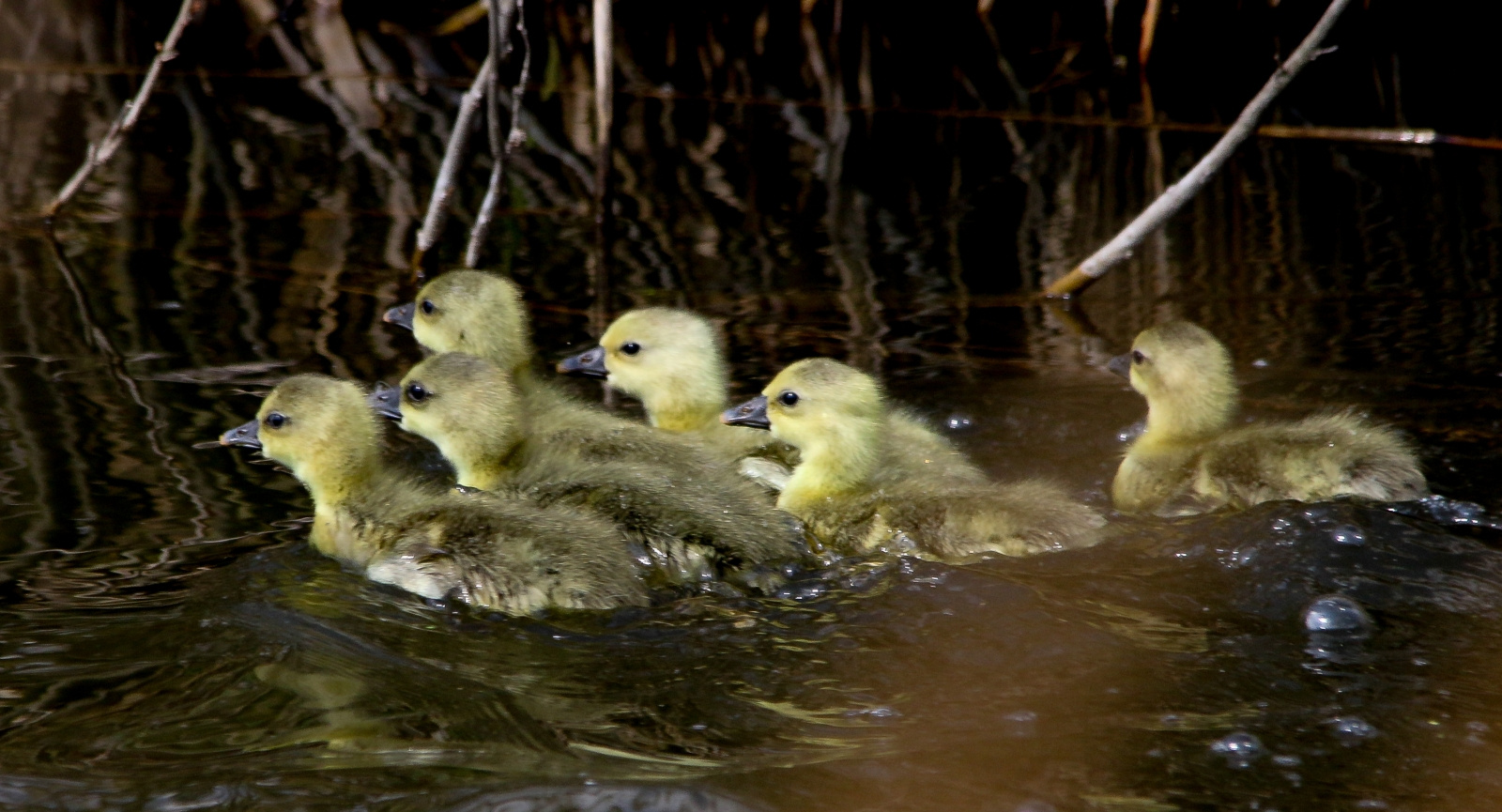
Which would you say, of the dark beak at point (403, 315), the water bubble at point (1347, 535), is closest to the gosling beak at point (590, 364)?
the dark beak at point (403, 315)

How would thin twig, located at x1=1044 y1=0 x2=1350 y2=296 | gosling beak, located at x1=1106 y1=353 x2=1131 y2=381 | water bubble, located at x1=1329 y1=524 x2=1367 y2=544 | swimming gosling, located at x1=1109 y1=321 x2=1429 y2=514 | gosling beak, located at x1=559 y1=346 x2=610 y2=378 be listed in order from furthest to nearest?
thin twig, located at x1=1044 y1=0 x2=1350 y2=296 → gosling beak, located at x1=559 y1=346 x2=610 y2=378 → gosling beak, located at x1=1106 y1=353 x2=1131 y2=381 → swimming gosling, located at x1=1109 y1=321 x2=1429 y2=514 → water bubble, located at x1=1329 y1=524 x2=1367 y2=544

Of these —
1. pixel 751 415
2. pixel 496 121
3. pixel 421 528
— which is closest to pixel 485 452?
pixel 421 528

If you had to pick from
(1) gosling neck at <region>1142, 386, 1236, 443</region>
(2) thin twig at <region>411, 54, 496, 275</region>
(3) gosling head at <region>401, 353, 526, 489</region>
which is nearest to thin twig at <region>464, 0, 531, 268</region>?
(2) thin twig at <region>411, 54, 496, 275</region>

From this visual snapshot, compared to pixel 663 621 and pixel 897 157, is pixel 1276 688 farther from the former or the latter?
pixel 897 157

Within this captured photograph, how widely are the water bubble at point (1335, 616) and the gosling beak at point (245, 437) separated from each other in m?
2.83

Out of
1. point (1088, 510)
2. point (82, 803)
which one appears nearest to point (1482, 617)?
point (1088, 510)

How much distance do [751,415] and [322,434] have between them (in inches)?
49.4

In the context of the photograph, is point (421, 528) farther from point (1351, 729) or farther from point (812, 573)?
point (1351, 729)

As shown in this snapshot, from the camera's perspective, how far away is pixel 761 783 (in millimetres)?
3168

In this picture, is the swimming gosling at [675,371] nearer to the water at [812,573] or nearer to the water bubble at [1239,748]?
the water at [812,573]

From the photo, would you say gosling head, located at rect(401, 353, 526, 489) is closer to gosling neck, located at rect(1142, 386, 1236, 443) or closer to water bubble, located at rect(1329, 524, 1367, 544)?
gosling neck, located at rect(1142, 386, 1236, 443)

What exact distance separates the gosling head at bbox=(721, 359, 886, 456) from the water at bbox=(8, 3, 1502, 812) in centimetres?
55

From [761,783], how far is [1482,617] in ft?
6.05

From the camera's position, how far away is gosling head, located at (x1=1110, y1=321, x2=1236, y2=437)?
5145 millimetres
